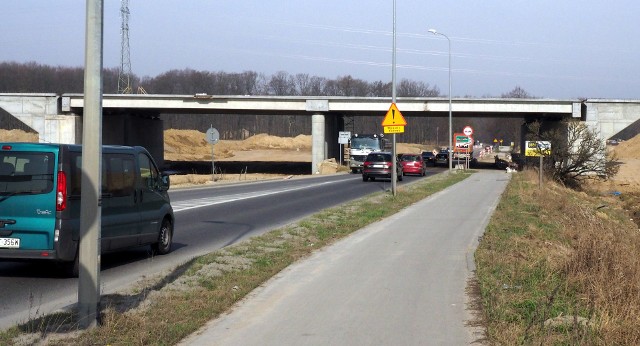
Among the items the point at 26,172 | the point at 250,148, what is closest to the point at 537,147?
the point at 26,172

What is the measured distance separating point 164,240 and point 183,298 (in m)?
4.84

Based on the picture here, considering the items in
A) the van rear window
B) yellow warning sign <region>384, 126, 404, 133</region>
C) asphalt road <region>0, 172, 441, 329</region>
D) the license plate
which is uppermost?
yellow warning sign <region>384, 126, 404, 133</region>

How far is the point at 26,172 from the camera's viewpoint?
1064 centimetres

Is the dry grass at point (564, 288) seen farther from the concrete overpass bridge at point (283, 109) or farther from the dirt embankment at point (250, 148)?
the dirt embankment at point (250, 148)

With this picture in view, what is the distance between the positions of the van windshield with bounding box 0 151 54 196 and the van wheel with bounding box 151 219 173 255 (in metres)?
3.19

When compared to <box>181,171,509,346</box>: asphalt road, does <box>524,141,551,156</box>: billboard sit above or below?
above

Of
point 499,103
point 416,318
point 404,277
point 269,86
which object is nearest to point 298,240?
point 404,277

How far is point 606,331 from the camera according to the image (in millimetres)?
6906

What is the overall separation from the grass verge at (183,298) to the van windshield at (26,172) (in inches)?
78.5

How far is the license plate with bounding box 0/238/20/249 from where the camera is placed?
10.5 meters

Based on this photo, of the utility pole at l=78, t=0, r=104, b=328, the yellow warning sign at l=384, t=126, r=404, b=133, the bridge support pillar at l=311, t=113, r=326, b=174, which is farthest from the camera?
the bridge support pillar at l=311, t=113, r=326, b=174

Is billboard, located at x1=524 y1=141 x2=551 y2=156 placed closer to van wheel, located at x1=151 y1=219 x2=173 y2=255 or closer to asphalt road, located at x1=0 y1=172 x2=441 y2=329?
asphalt road, located at x1=0 y1=172 x2=441 y2=329

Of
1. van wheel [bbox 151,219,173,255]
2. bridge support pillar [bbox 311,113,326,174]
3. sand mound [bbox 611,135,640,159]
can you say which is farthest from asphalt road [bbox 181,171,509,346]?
sand mound [bbox 611,135,640,159]

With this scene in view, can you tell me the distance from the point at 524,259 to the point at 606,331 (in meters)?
5.02
